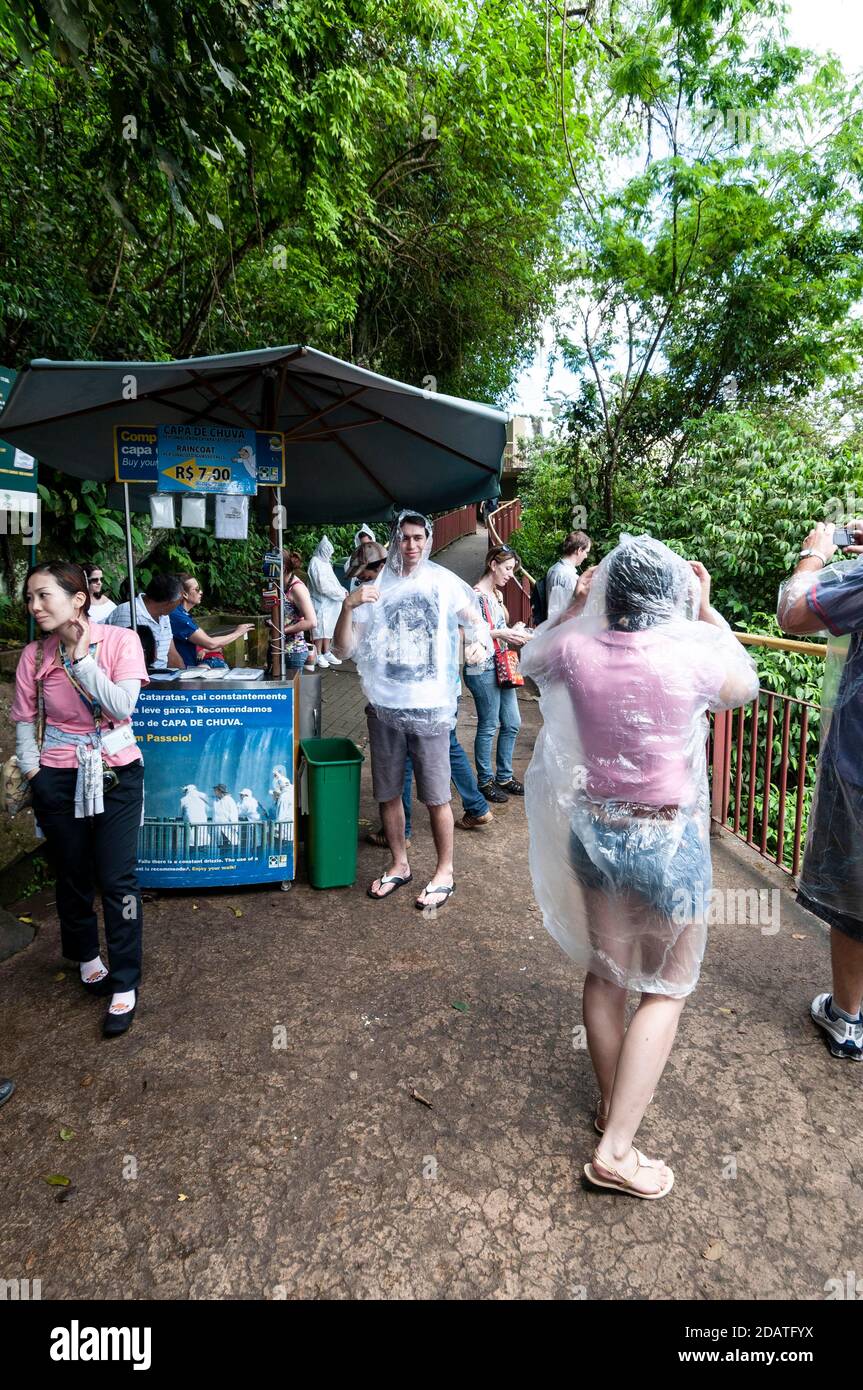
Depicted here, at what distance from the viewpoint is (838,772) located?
2510mm

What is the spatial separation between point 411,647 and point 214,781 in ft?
3.88

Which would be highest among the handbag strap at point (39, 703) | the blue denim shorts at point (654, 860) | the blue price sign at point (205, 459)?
the blue price sign at point (205, 459)

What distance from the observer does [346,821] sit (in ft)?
12.7

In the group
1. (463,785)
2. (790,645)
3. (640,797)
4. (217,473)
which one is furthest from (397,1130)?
(217,473)

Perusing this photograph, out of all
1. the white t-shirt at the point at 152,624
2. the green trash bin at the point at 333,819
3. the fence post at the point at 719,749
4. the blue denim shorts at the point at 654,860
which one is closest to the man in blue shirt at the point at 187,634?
the white t-shirt at the point at 152,624

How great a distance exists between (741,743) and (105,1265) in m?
3.80

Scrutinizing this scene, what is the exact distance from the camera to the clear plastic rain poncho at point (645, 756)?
1.94 meters

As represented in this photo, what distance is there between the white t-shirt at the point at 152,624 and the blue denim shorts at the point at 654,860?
2.94m

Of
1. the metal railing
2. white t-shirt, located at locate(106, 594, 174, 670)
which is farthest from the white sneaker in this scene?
white t-shirt, located at locate(106, 594, 174, 670)

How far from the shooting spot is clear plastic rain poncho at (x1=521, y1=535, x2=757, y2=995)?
1.94 metres

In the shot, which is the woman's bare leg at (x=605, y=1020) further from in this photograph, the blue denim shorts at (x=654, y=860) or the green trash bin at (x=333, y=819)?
the green trash bin at (x=333, y=819)

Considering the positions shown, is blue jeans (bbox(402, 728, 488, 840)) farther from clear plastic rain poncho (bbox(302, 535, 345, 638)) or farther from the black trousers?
clear plastic rain poncho (bbox(302, 535, 345, 638))
